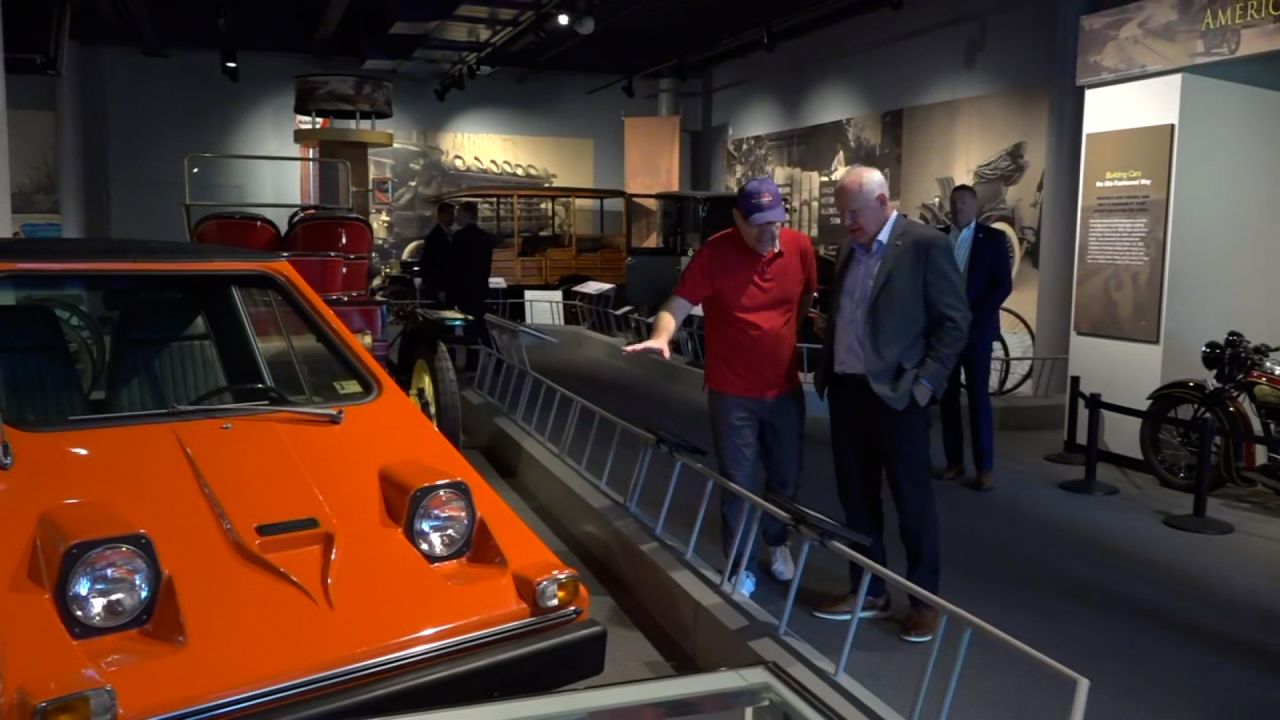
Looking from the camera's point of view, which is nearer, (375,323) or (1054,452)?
(375,323)

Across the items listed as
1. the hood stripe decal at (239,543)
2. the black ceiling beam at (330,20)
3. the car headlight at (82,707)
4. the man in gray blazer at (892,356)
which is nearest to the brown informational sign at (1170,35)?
the man in gray blazer at (892,356)

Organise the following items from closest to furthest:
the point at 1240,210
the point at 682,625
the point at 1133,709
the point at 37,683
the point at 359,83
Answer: the point at 37,683, the point at 1133,709, the point at 682,625, the point at 1240,210, the point at 359,83

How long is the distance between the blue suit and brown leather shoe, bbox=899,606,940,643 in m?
A: 2.16

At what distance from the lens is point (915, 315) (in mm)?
3350

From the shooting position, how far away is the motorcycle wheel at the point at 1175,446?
5512 millimetres

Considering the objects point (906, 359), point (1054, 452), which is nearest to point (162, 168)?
point (1054, 452)

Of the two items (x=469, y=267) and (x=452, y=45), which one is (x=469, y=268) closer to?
(x=469, y=267)

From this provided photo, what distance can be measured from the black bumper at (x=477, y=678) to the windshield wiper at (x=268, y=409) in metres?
0.95

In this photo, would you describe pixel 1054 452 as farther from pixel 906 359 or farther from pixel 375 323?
pixel 375 323

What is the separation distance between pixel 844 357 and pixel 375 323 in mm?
3302

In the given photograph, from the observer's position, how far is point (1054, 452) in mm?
6520

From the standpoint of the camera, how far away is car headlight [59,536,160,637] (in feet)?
6.93

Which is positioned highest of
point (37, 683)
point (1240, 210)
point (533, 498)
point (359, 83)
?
point (359, 83)

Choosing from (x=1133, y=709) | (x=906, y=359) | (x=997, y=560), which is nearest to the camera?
(x=1133, y=709)
